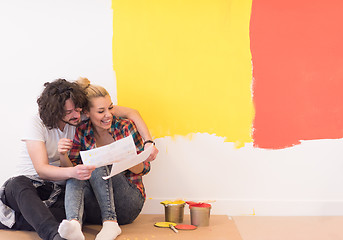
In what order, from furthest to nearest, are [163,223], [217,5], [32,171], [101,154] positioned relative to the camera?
[217,5] < [163,223] < [32,171] < [101,154]

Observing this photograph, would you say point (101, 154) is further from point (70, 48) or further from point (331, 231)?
point (331, 231)

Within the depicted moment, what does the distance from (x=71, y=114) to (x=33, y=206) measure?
468 millimetres

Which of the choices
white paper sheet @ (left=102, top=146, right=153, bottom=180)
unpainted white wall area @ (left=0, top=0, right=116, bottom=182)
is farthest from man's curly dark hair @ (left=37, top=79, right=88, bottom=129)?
unpainted white wall area @ (left=0, top=0, right=116, bottom=182)

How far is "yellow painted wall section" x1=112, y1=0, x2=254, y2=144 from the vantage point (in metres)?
2.59

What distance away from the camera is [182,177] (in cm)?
264

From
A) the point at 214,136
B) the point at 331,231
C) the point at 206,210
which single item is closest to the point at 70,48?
the point at 214,136

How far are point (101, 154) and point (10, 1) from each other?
1.33 m

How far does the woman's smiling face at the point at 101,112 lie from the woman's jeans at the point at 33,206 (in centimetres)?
40

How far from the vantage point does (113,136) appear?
2258 mm

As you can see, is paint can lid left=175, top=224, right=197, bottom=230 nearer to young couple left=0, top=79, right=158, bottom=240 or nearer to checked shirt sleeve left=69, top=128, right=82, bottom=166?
young couple left=0, top=79, right=158, bottom=240

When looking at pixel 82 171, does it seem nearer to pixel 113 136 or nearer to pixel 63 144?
pixel 63 144

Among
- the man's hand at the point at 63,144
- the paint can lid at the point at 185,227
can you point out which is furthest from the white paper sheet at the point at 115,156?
the paint can lid at the point at 185,227

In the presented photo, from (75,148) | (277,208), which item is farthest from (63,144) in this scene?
(277,208)

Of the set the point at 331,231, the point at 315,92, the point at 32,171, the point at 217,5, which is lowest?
the point at 331,231
